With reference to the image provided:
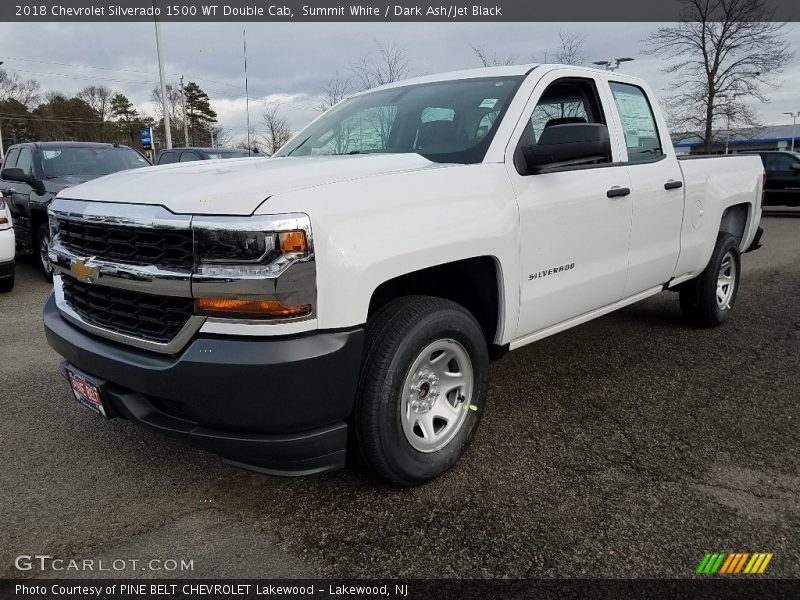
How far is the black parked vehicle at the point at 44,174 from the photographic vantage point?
7781mm

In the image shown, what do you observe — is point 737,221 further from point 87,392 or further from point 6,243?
point 6,243

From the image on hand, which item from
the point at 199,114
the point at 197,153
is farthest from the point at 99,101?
the point at 197,153

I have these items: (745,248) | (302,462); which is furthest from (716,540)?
(745,248)

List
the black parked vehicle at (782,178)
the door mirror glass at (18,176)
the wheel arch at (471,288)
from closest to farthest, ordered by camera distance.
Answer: the wheel arch at (471,288), the door mirror glass at (18,176), the black parked vehicle at (782,178)

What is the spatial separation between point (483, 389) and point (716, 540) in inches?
45.3

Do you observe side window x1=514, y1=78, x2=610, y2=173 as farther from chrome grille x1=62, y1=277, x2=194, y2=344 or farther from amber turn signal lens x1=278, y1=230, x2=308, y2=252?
chrome grille x1=62, y1=277, x2=194, y2=344

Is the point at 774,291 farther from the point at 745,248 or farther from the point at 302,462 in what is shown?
the point at 302,462

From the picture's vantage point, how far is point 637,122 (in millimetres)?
4270

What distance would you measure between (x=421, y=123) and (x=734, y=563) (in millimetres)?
2592

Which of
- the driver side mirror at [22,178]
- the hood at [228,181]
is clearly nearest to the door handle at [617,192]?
the hood at [228,181]

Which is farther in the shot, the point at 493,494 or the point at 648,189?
the point at 648,189

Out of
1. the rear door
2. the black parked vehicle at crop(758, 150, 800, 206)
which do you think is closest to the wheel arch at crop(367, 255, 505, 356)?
the rear door

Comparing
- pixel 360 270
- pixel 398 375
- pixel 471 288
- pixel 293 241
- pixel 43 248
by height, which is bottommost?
pixel 43 248

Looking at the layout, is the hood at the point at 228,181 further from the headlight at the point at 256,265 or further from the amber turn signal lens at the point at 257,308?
the amber turn signal lens at the point at 257,308
